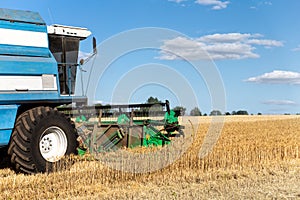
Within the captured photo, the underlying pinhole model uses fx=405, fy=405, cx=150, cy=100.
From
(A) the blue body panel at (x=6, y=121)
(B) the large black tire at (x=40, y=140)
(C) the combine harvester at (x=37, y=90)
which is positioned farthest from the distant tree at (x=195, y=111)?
(A) the blue body panel at (x=6, y=121)

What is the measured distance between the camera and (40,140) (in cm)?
651

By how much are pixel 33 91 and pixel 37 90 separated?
74 millimetres

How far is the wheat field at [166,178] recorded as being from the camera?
16.4 feet

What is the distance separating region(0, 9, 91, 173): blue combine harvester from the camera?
623cm

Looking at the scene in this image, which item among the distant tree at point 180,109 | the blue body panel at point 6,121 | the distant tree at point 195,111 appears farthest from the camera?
the distant tree at point 195,111

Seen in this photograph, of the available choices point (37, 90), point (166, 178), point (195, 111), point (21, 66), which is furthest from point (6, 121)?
point (195, 111)

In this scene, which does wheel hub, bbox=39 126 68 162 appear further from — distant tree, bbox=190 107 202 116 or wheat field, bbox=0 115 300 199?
distant tree, bbox=190 107 202 116

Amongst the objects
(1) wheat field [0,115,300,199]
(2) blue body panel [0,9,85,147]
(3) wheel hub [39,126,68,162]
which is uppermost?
(2) blue body panel [0,9,85,147]

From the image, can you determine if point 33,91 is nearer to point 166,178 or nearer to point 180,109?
point 166,178

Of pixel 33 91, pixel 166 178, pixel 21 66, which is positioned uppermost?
pixel 21 66

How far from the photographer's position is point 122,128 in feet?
27.4

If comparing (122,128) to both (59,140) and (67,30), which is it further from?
(67,30)

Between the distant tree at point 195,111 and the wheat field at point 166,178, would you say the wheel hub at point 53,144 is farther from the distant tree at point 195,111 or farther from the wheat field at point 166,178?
the distant tree at point 195,111

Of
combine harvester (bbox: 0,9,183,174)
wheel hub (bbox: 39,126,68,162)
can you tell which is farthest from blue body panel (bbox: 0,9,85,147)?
wheel hub (bbox: 39,126,68,162)
